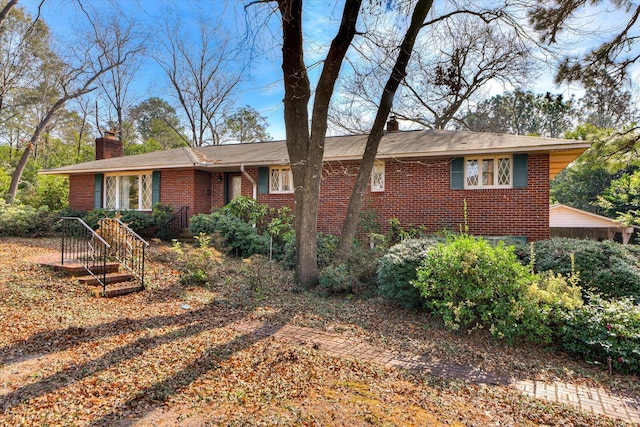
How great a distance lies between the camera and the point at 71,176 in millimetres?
15875

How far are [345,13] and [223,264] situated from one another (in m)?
6.31

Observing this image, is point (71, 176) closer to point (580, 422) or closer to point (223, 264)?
point (223, 264)

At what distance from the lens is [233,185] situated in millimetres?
14227

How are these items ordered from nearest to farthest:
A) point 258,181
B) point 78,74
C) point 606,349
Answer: point 606,349 < point 258,181 < point 78,74

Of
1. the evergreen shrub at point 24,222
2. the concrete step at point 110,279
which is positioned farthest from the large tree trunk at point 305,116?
the evergreen shrub at point 24,222

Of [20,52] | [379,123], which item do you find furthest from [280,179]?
[20,52]

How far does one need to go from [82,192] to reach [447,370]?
16.5m

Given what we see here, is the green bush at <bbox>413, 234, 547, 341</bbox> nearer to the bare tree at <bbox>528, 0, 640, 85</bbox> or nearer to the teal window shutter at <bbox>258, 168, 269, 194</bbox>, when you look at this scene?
the bare tree at <bbox>528, 0, 640, 85</bbox>

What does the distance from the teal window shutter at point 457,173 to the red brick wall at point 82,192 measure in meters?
14.1

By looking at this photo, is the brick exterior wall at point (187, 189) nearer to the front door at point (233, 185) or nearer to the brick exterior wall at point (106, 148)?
the front door at point (233, 185)

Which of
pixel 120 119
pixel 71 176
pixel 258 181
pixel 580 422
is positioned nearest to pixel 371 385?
pixel 580 422

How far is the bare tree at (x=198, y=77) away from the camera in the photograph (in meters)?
25.6

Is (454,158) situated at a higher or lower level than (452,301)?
higher

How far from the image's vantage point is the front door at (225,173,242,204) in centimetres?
1412
